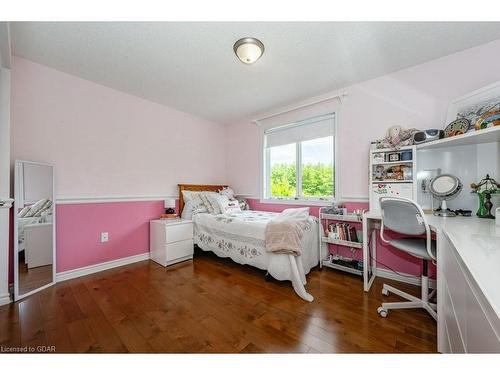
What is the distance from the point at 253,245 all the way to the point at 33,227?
2.27 meters

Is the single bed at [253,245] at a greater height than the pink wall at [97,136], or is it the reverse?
the pink wall at [97,136]

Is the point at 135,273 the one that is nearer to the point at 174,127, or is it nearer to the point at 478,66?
the point at 174,127

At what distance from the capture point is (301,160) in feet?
10.4

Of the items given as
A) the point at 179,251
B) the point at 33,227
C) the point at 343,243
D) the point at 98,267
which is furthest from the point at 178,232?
the point at 343,243

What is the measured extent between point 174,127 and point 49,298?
2.56m

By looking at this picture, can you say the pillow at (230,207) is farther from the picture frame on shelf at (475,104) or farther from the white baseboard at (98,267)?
the picture frame on shelf at (475,104)

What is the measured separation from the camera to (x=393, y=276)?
226cm

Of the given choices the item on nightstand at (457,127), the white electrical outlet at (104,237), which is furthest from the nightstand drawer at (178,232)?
the item on nightstand at (457,127)

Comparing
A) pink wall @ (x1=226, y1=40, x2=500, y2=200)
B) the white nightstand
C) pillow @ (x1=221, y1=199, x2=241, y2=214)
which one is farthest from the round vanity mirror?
the white nightstand

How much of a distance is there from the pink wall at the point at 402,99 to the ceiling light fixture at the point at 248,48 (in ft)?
4.66

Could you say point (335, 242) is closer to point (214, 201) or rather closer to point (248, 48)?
point (214, 201)

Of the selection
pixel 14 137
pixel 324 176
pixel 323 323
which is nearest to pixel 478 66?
pixel 324 176

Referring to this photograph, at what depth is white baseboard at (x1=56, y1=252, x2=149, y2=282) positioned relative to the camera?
224cm

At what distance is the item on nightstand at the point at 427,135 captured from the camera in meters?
1.87
